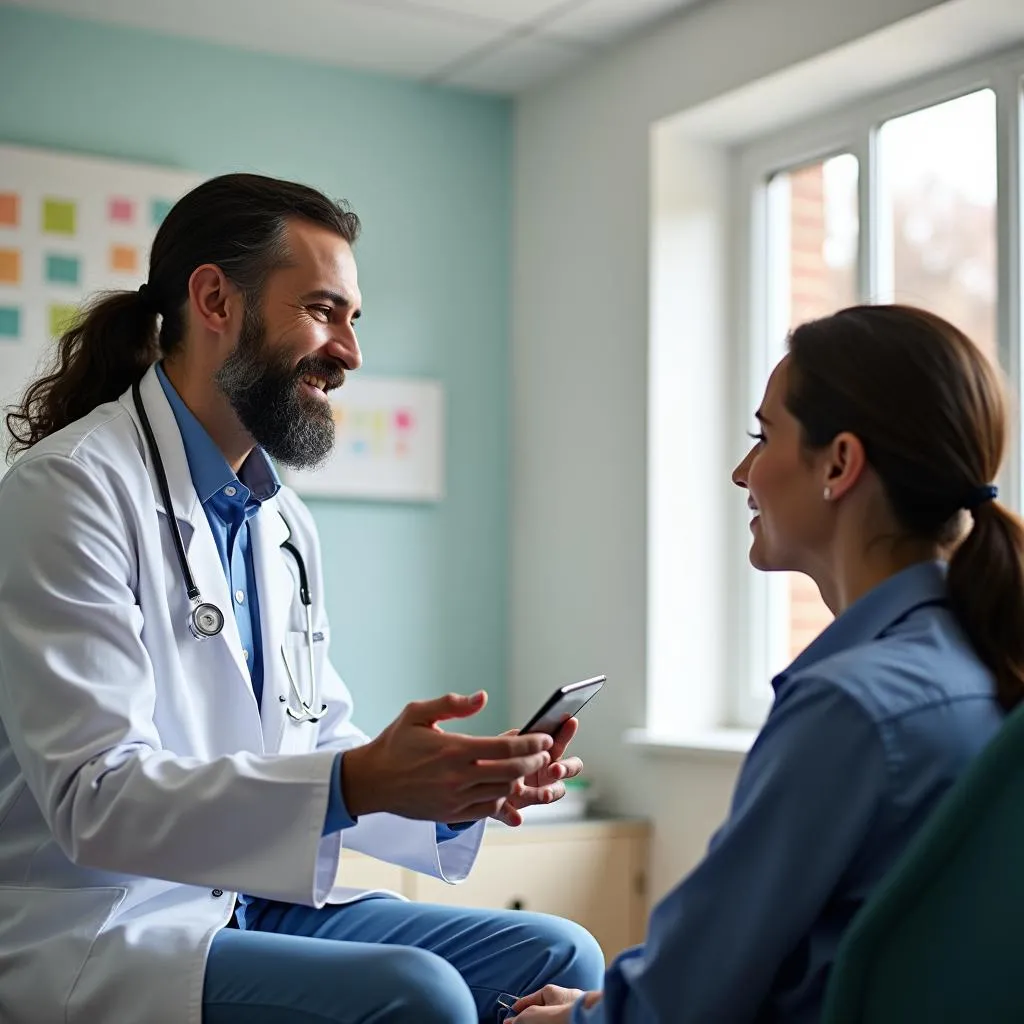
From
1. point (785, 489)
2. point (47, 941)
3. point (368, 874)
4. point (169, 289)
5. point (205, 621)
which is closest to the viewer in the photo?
point (785, 489)

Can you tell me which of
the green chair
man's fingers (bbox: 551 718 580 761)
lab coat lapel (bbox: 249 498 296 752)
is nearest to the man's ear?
lab coat lapel (bbox: 249 498 296 752)

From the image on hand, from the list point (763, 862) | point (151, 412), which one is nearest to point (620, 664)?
point (151, 412)

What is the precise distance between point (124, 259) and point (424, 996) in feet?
7.62

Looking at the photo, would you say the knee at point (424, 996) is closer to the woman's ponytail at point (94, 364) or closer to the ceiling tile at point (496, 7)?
the woman's ponytail at point (94, 364)

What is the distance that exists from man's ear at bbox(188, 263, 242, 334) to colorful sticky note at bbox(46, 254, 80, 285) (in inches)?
57.0

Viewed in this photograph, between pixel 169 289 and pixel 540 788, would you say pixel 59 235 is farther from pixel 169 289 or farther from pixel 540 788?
pixel 540 788

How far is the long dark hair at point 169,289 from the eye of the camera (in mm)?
2012

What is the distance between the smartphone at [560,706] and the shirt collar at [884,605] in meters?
0.29

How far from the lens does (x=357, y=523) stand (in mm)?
3654

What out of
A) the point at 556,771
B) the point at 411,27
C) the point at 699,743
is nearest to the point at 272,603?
the point at 556,771

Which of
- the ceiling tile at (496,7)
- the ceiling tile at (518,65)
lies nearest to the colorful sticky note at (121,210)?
the ceiling tile at (496,7)

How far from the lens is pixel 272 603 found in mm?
1980

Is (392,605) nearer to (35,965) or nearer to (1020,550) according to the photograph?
(35,965)

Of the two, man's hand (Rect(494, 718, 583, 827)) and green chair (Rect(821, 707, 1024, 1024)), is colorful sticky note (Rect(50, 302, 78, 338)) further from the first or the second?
green chair (Rect(821, 707, 1024, 1024))
